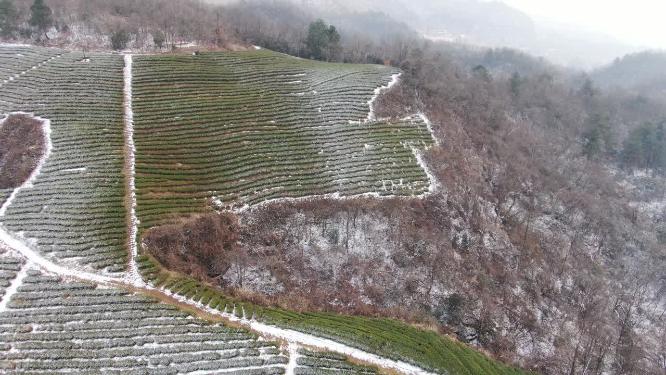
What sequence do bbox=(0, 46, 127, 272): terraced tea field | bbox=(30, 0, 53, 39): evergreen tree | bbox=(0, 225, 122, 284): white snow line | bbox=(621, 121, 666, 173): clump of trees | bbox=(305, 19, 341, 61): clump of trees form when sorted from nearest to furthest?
bbox=(0, 225, 122, 284): white snow line, bbox=(0, 46, 127, 272): terraced tea field, bbox=(30, 0, 53, 39): evergreen tree, bbox=(305, 19, 341, 61): clump of trees, bbox=(621, 121, 666, 173): clump of trees

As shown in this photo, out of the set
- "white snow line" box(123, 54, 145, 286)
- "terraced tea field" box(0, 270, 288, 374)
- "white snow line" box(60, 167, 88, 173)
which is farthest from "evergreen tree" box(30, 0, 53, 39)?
"terraced tea field" box(0, 270, 288, 374)

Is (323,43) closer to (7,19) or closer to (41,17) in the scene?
(41,17)

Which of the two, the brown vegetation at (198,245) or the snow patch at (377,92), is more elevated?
the snow patch at (377,92)

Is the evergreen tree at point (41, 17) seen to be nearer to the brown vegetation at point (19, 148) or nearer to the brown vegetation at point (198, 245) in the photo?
the brown vegetation at point (19, 148)

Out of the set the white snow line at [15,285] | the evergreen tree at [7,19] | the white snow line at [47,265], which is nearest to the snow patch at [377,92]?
the white snow line at [47,265]

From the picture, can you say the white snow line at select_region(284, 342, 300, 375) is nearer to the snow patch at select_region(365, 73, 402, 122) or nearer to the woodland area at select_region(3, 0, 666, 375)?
the woodland area at select_region(3, 0, 666, 375)
